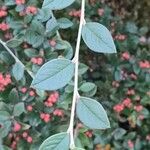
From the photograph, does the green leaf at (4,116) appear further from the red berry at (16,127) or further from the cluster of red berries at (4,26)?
the cluster of red berries at (4,26)

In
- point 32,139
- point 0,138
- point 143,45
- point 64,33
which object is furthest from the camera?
point 143,45

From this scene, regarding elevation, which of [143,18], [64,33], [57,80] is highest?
[57,80]

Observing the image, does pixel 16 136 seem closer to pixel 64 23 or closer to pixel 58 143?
pixel 64 23

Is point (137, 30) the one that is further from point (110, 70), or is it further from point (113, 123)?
point (113, 123)

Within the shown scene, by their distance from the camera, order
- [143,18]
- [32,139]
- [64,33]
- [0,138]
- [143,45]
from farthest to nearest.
A: [143,18]
[143,45]
[64,33]
[32,139]
[0,138]

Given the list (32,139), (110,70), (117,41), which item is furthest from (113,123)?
(32,139)

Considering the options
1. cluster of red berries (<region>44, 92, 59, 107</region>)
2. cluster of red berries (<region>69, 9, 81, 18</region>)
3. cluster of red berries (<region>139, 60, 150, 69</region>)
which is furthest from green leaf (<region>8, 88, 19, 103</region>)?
cluster of red berries (<region>139, 60, 150, 69</region>)

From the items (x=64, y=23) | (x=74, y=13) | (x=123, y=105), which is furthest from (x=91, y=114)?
(x=123, y=105)

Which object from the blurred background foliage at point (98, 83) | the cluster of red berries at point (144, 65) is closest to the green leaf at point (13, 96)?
the blurred background foliage at point (98, 83)
